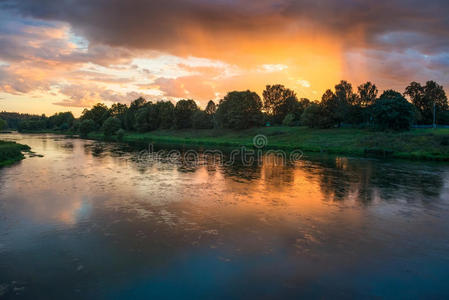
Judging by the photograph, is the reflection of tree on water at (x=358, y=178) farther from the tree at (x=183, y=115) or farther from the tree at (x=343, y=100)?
the tree at (x=183, y=115)

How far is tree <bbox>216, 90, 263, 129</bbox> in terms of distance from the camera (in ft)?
319

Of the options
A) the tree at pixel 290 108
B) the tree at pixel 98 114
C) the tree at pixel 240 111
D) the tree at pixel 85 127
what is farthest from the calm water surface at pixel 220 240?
the tree at pixel 98 114

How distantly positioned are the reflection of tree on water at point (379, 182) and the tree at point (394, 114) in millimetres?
33043

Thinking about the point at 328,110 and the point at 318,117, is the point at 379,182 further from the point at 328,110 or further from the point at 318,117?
the point at 328,110

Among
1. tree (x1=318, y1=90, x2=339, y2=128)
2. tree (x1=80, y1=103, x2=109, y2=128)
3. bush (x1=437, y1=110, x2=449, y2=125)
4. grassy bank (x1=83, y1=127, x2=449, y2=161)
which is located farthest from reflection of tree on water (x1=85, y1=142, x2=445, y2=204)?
tree (x1=80, y1=103, x2=109, y2=128)

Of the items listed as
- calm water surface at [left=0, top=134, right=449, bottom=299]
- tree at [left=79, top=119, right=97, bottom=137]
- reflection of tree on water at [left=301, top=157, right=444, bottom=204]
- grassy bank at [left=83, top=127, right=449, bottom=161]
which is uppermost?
tree at [left=79, top=119, right=97, bottom=137]

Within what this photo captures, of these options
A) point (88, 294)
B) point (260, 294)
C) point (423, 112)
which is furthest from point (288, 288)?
point (423, 112)

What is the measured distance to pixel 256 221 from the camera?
15.6 metres

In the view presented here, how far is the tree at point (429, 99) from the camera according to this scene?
289ft

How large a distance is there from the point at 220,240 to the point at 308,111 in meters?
79.0

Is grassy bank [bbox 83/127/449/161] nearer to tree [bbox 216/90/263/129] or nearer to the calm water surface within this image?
tree [bbox 216/90/263/129]

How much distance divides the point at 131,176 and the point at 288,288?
22424 mm

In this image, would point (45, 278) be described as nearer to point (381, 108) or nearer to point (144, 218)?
point (144, 218)

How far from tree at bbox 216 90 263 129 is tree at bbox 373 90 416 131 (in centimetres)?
3797
